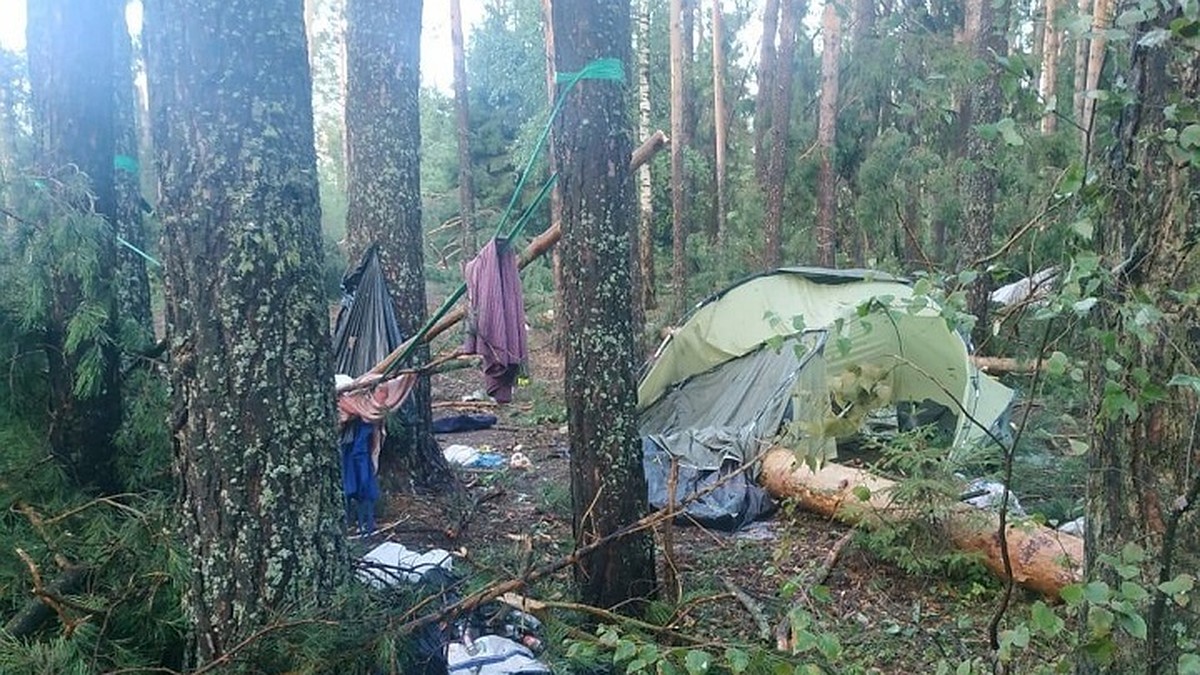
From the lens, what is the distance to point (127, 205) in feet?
10.9

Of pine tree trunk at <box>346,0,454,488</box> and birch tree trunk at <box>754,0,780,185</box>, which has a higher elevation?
Result: birch tree trunk at <box>754,0,780,185</box>

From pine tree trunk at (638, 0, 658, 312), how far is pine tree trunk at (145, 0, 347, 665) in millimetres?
6902

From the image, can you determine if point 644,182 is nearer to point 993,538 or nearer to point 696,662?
point 993,538

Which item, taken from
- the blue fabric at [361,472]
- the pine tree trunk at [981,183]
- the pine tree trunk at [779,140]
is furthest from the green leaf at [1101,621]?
the pine tree trunk at [779,140]

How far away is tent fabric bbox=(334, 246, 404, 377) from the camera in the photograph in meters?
4.21

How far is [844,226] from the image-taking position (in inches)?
463

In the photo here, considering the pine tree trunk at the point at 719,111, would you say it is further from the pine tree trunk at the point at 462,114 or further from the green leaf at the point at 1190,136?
the green leaf at the point at 1190,136

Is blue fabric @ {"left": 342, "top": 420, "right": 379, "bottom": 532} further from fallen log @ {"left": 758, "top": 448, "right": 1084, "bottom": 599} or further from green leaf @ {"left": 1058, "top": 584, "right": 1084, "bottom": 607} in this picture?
green leaf @ {"left": 1058, "top": 584, "right": 1084, "bottom": 607}

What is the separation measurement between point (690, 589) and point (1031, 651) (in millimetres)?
1494

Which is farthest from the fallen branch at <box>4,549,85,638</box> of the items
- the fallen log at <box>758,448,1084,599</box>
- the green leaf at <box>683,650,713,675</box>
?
the fallen log at <box>758,448,1084,599</box>

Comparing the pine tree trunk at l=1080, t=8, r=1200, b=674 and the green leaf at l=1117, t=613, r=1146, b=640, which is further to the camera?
the pine tree trunk at l=1080, t=8, r=1200, b=674

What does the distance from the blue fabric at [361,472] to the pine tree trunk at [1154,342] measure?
Answer: 3.00 metres

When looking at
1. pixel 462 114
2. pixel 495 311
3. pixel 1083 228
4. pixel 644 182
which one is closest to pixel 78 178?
pixel 495 311

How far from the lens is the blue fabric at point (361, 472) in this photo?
373 centimetres
